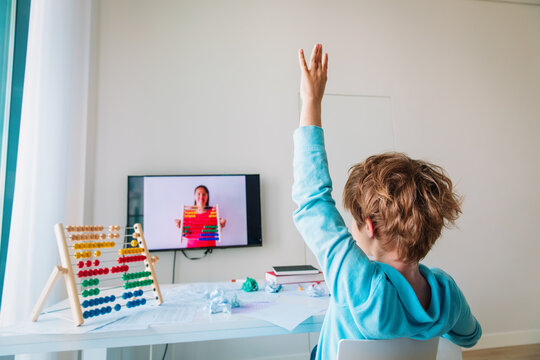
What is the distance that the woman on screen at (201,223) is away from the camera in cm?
245

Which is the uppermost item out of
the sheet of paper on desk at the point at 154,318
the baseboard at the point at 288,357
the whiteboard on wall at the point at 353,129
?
the whiteboard on wall at the point at 353,129

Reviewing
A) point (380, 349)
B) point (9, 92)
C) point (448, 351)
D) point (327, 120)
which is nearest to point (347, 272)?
point (380, 349)

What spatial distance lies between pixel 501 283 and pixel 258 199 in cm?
249

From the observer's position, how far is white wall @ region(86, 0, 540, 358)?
2.58 metres

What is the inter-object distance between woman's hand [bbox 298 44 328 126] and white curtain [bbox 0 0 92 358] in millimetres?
1671

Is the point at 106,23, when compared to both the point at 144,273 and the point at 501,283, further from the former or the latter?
the point at 501,283

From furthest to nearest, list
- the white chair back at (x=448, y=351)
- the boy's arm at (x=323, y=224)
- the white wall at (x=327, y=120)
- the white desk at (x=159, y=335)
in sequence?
the white wall at (x=327, y=120), the white desk at (x=159, y=335), the white chair back at (x=448, y=351), the boy's arm at (x=323, y=224)

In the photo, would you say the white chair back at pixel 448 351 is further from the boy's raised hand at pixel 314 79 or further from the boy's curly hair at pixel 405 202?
the boy's raised hand at pixel 314 79

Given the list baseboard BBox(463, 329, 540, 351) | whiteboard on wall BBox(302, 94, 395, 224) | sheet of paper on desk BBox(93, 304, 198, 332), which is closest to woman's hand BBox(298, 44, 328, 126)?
sheet of paper on desk BBox(93, 304, 198, 332)

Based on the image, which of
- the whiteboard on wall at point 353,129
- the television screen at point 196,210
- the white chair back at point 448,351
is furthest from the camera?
the whiteboard on wall at point 353,129

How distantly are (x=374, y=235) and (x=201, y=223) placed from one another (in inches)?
76.0

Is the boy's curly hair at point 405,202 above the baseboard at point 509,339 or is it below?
above

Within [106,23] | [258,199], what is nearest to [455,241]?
[258,199]

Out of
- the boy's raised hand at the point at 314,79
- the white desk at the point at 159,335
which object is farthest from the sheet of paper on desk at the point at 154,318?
the boy's raised hand at the point at 314,79
